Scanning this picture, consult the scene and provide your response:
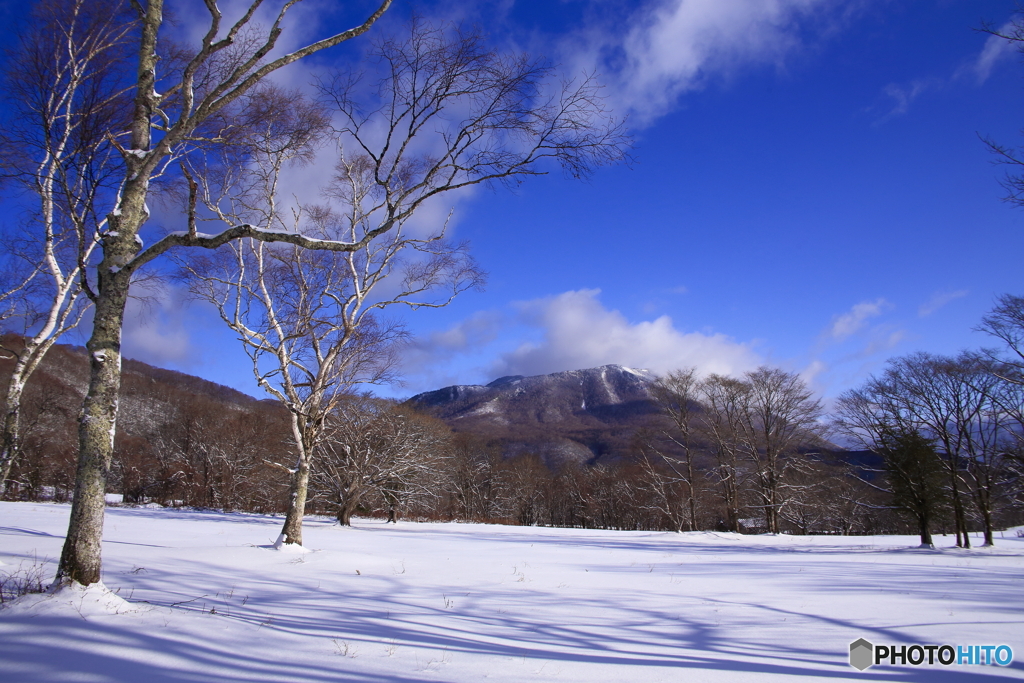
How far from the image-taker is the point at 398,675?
3.31 metres

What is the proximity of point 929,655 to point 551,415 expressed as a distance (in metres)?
150

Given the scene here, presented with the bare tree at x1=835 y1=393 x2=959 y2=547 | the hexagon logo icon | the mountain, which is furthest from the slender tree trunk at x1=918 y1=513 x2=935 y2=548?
the mountain

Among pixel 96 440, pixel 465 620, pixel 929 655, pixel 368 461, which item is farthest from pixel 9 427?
pixel 368 461

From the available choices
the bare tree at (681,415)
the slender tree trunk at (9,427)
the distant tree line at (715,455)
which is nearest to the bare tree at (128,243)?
the slender tree trunk at (9,427)

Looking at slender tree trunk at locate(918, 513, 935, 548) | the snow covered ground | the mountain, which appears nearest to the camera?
the snow covered ground

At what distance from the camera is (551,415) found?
152625 millimetres

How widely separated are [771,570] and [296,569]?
9.61 metres

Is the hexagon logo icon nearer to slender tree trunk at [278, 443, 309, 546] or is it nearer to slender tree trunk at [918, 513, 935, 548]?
slender tree trunk at [278, 443, 309, 546]

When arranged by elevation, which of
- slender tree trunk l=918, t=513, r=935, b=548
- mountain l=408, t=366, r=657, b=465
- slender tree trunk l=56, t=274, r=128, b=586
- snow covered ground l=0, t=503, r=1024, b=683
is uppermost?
mountain l=408, t=366, r=657, b=465

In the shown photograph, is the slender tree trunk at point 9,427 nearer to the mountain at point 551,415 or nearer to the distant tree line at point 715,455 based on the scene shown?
the distant tree line at point 715,455

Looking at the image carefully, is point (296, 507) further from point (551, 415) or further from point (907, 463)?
point (551, 415)

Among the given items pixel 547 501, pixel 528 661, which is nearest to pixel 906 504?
pixel 528 661

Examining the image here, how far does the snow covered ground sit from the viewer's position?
3414 mm

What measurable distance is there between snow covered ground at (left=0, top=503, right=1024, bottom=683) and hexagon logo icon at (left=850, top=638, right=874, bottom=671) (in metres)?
0.13
